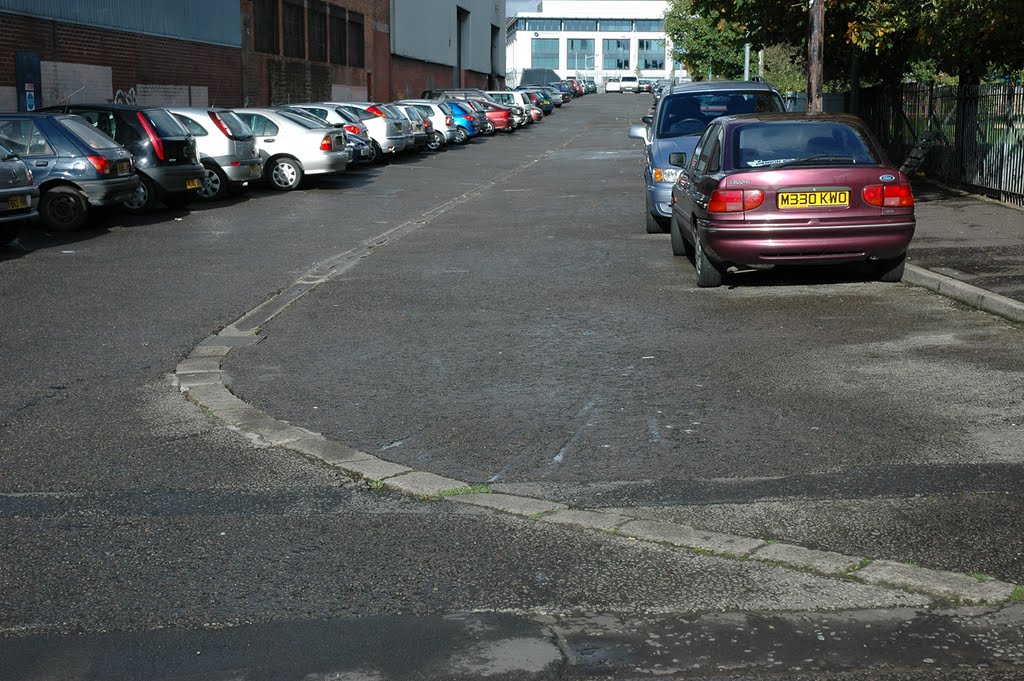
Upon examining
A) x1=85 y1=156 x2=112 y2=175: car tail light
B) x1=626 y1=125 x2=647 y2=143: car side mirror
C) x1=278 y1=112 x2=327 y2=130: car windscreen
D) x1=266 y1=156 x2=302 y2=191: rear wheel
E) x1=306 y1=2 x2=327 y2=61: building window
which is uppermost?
x1=306 y1=2 x2=327 y2=61: building window

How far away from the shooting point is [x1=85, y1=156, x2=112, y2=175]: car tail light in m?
17.7

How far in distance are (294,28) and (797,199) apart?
128 feet

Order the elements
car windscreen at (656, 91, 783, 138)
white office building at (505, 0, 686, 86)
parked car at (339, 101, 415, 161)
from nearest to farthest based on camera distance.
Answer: car windscreen at (656, 91, 783, 138) → parked car at (339, 101, 415, 161) → white office building at (505, 0, 686, 86)

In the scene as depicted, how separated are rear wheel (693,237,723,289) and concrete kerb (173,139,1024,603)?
9.11 ft

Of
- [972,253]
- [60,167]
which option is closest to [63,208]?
[60,167]

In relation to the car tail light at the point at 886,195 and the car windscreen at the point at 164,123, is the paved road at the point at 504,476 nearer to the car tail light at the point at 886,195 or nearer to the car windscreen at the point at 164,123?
the car tail light at the point at 886,195

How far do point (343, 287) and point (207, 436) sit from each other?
221 inches

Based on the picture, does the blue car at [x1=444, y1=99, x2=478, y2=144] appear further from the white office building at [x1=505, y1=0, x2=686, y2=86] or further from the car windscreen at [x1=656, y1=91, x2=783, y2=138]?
the white office building at [x1=505, y1=0, x2=686, y2=86]

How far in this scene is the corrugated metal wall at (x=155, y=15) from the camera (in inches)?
1124

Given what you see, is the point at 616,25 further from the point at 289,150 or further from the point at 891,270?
the point at 891,270

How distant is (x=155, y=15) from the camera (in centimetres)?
3406

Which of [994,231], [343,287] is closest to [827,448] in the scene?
[343,287]

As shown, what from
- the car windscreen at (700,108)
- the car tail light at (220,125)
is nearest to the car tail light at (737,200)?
the car windscreen at (700,108)

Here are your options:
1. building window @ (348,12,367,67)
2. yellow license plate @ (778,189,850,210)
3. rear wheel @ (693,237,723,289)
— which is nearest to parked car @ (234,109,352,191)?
rear wheel @ (693,237,723,289)
